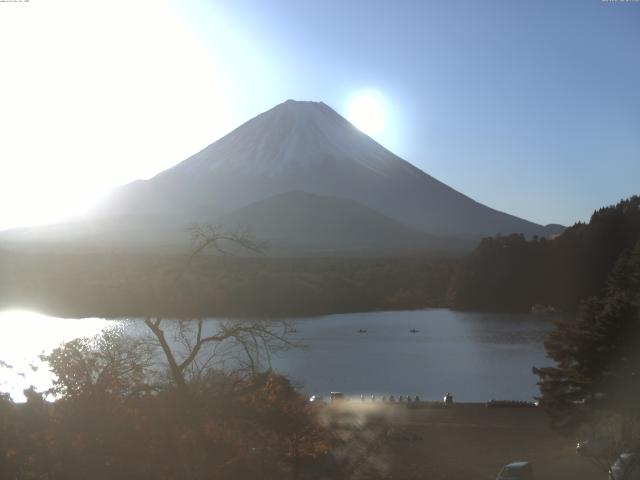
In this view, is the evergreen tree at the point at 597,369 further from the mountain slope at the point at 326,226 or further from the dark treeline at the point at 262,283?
the mountain slope at the point at 326,226

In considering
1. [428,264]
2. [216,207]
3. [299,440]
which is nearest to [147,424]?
[299,440]

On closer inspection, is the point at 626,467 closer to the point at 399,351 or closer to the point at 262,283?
the point at 399,351

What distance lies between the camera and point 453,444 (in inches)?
450

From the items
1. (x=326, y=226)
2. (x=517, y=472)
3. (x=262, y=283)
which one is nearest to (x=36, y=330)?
(x=262, y=283)

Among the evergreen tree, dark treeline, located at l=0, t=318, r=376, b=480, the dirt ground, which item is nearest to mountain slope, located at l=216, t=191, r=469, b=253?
the dirt ground

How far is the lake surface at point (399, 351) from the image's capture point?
1989cm

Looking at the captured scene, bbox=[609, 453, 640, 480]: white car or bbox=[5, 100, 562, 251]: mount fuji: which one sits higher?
bbox=[5, 100, 562, 251]: mount fuji

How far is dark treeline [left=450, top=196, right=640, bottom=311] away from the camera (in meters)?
42.5

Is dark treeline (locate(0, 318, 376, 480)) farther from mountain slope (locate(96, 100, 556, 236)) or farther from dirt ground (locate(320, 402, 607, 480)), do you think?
mountain slope (locate(96, 100, 556, 236))

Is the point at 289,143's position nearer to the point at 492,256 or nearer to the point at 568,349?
the point at 492,256

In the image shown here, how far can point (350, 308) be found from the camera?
152 ft

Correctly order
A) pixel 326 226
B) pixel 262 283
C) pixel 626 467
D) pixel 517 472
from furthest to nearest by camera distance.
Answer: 1. pixel 326 226
2. pixel 262 283
3. pixel 517 472
4. pixel 626 467

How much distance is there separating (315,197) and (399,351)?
69.3m

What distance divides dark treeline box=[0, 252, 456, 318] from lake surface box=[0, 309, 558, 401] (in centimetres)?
141
